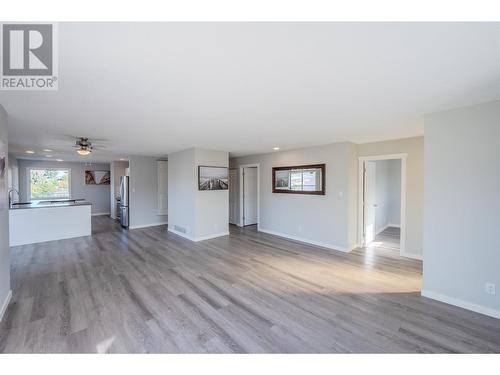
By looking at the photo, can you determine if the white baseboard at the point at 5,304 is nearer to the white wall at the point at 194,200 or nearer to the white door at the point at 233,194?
the white wall at the point at 194,200

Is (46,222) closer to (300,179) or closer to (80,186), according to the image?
(80,186)

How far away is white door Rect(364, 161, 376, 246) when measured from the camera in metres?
4.88

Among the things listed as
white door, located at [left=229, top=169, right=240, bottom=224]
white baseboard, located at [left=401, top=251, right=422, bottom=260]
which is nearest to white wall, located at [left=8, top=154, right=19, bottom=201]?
white door, located at [left=229, top=169, right=240, bottom=224]

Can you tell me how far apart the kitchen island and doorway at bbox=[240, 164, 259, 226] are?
14.3 ft

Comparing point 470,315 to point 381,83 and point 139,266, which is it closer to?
point 381,83

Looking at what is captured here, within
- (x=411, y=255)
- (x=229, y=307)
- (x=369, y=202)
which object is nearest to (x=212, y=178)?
(x=229, y=307)

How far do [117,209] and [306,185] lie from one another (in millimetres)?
7154

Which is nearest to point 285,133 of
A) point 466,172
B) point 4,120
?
point 466,172

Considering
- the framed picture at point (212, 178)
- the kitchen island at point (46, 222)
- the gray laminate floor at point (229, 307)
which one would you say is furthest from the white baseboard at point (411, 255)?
the kitchen island at point (46, 222)

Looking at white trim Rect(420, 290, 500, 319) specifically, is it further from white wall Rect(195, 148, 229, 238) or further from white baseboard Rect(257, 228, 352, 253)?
white wall Rect(195, 148, 229, 238)

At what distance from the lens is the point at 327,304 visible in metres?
2.52

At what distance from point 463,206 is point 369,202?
263cm

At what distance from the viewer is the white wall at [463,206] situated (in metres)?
2.26

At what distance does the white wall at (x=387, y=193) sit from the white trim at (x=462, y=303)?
136 inches
